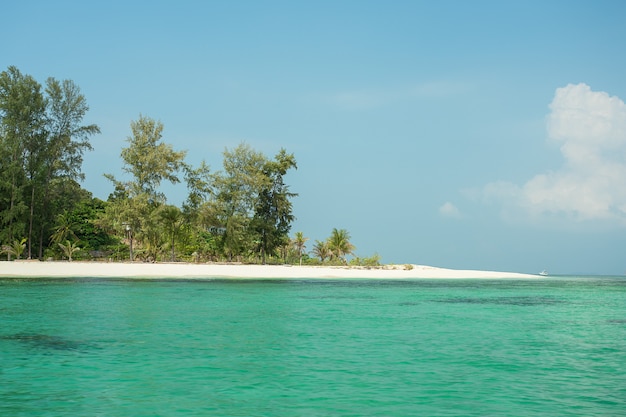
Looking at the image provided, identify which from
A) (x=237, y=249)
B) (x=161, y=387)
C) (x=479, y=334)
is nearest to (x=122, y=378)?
(x=161, y=387)

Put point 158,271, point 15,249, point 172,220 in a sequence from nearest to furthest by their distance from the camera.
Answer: point 158,271 < point 15,249 < point 172,220

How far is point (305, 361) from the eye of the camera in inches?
468

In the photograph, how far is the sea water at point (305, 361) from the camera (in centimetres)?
857

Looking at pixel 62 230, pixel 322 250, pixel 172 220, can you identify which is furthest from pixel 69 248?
pixel 322 250

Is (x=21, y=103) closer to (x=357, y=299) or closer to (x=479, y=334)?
(x=357, y=299)

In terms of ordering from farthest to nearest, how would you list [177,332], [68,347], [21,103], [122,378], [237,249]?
[237,249] → [21,103] → [177,332] → [68,347] → [122,378]

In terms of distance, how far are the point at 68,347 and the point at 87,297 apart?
546 inches

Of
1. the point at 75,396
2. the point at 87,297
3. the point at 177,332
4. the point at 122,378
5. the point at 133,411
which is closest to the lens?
the point at 133,411

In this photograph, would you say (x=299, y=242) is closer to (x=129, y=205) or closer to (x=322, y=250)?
(x=322, y=250)

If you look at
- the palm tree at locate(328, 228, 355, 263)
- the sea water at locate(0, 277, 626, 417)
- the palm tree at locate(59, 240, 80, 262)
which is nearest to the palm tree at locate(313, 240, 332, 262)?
the palm tree at locate(328, 228, 355, 263)

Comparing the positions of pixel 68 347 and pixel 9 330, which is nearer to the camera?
pixel 68 347

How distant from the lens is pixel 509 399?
895cm

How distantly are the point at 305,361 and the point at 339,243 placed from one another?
5810cm

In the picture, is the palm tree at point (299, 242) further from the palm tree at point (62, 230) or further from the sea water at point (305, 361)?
the sea water at point (305, 361)
